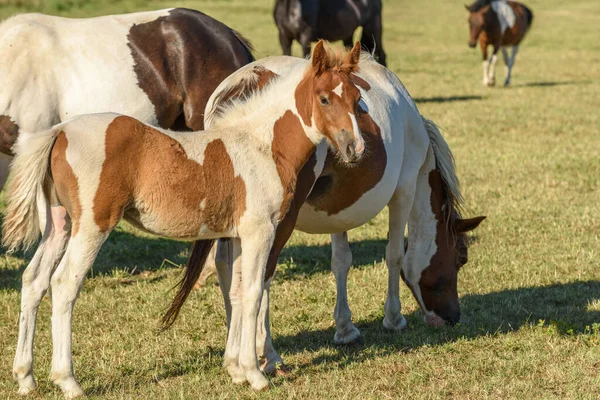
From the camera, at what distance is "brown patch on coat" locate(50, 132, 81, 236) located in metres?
4.19

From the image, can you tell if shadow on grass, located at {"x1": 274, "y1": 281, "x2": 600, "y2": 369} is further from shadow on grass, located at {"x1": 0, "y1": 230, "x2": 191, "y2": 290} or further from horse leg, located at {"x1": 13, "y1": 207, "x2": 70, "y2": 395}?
shadow on grass, located at {"x1": 0, "y1": 230, "x2": 191, "y2": 290}

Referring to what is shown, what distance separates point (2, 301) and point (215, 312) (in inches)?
62.7

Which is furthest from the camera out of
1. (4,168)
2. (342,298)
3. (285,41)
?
(285,41)

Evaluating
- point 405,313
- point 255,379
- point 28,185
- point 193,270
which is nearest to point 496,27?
point 405,313

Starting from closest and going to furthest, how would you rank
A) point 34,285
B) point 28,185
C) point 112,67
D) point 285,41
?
1. point 28,185
2. point 34,285
3. point 112,67
4. point 285,41

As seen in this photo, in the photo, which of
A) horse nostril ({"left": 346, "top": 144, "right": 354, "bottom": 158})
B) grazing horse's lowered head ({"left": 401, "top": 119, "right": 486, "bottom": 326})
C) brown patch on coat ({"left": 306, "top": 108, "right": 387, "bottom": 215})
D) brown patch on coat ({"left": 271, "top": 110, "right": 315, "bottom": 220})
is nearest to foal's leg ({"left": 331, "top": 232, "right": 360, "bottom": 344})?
grazing horse's lowered head ({"left": 401, "top": 119, "right": 486, "bottom": 326})

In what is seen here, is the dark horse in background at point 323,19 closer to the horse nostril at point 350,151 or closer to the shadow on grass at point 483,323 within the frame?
the shadow on grass at point 483,323

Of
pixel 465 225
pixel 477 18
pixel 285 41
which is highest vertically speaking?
pixel 465 225

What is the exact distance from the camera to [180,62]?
6.64 metres

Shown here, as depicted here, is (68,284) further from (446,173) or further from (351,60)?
(446,173)

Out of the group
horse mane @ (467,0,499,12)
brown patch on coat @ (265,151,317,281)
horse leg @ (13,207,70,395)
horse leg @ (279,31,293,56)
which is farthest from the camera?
horse mane @ (467,0,499,12)

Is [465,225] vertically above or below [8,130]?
below

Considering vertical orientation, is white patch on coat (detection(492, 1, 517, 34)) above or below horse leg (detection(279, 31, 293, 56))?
below

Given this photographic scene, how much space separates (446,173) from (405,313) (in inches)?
43.8
